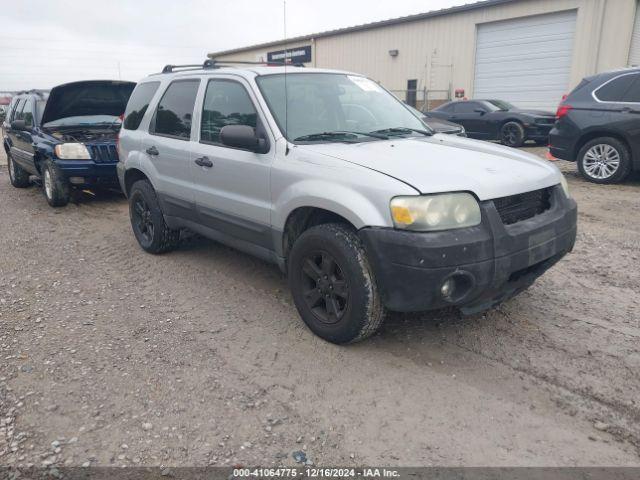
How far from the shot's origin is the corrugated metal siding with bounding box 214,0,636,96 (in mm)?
16109

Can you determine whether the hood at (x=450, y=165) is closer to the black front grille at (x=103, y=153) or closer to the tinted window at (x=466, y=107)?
the black front grille at (x=103, y=153)

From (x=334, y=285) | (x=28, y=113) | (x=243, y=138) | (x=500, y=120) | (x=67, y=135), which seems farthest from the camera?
(x=500, y=120)

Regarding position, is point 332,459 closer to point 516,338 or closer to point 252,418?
point 252,418

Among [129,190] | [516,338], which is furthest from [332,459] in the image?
[129,190]

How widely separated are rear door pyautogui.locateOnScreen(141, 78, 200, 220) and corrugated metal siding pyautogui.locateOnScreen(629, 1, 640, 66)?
15.9 meters

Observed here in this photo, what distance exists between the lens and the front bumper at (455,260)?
284 cm

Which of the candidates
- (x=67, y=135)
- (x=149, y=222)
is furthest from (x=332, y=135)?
(x=67, y=135)

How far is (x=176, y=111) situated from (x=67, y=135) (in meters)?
4.10

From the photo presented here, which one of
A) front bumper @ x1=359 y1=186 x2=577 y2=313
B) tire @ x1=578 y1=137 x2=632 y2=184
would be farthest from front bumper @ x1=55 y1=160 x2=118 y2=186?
tire @ x1=578 y1=137 x2=632 y2=184

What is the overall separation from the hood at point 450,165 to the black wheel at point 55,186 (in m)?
5.56

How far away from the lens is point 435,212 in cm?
289

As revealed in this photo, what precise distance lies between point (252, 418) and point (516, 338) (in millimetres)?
1878

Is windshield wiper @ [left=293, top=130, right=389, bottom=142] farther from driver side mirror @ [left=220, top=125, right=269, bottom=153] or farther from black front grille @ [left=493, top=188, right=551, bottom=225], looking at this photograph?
black front grille @ [left=493, top=188, right=551, bottom=225]

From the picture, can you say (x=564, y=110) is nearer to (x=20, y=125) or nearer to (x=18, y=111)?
(x=20, y=125)
